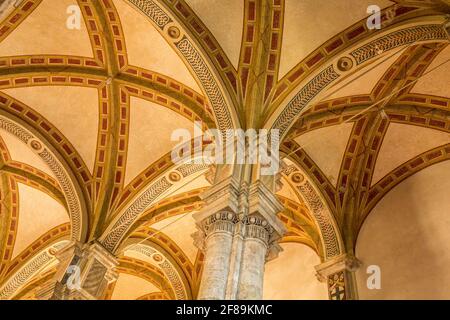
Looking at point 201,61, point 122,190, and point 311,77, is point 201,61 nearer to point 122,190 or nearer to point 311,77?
point 311,77

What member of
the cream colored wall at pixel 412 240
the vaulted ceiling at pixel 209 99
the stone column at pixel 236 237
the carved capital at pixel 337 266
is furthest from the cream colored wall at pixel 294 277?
the stone column at pixel 236 237

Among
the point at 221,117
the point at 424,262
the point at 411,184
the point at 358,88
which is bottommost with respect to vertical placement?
the point at 424,262

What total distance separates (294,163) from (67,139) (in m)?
4.42

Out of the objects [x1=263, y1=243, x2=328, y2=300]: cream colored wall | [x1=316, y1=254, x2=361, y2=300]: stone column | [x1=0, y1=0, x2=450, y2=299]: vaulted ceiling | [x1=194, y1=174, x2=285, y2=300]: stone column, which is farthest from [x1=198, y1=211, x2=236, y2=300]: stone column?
[x1=263, y1=243, x2=328, y2=300]: cream colored wall

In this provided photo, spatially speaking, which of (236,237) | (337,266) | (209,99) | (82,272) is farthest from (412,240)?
(82,272)

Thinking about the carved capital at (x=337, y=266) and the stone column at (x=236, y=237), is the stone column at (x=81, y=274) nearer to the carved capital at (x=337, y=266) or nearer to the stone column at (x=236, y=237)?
the stone column at (x=236, y=237)

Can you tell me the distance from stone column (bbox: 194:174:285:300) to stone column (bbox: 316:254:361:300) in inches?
114

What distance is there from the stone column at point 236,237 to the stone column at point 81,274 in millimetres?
3344

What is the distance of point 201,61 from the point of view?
9.95m

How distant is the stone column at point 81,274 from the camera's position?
9.94 meters

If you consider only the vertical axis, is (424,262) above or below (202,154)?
below

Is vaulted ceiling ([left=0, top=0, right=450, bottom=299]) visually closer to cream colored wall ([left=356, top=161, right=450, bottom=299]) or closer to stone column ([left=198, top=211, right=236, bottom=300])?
cream colored wall ([left=356, top=161, right=450, bottom=299])

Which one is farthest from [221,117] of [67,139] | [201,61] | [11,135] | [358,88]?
[11,135]

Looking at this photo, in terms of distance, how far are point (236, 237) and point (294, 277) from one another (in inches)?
190
